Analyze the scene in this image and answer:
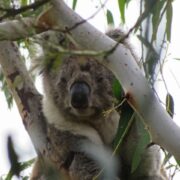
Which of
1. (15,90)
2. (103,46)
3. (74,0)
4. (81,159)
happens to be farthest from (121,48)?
(81,159)

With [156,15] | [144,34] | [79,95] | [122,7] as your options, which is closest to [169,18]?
[156,15]

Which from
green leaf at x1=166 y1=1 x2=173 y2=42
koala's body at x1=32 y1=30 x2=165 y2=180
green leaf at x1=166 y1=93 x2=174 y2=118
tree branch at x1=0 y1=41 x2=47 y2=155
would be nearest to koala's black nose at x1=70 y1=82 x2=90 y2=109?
koala's body at x1=32 y1=30 x2=165 y2=180

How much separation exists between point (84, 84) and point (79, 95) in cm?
10

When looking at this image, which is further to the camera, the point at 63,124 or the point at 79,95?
the point at 63,124

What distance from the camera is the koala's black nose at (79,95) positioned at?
216 centimetres

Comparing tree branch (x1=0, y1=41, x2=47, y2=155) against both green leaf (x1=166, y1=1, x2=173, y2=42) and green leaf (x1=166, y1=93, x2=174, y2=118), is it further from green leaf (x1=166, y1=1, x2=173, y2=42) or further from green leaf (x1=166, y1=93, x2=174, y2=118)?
green leaf (x1=166, y1=1, x2=173, y2=42)

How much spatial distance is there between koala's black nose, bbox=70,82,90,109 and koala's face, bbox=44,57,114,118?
14mm

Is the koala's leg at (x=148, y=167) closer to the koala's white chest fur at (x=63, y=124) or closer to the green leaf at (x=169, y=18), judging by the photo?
the koala's white chest fur at (x=63, y=124)

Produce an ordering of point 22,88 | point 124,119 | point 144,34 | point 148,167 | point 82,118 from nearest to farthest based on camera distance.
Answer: point 144,34 < point 124,119 < point 22,88 < point 148,167 < point 82,118

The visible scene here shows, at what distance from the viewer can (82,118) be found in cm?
241

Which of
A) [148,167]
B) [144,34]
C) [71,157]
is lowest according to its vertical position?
[148,167]

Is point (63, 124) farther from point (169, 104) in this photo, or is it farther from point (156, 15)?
point (156, 15)

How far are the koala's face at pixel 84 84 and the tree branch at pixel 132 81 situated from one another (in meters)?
0.97

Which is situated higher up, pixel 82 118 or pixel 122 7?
pixel 122 7
